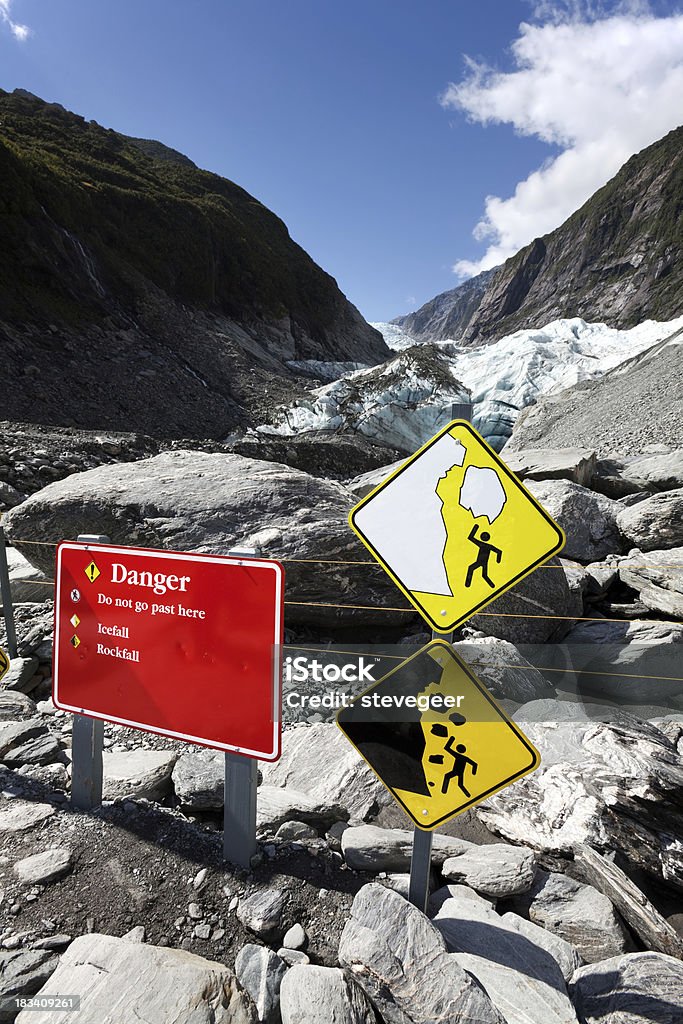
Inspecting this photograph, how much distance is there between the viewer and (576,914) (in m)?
2.37

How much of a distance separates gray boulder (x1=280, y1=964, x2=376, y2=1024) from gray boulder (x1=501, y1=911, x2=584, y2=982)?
0.71 meters

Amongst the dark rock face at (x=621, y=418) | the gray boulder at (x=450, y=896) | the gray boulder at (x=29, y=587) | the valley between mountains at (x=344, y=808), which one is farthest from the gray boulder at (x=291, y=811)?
the dark rock face at (x=621, y=418)

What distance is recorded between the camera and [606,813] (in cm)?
296

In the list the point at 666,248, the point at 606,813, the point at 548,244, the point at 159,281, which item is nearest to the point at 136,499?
the point at 606,813

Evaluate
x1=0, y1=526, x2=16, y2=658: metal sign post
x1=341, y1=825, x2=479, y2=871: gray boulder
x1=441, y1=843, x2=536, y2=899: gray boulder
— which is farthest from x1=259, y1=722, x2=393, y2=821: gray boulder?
x1=0, y1=526, x2=16, y2=658: metal sign post

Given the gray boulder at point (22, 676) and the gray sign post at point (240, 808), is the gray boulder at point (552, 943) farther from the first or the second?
the gray boulder at point (22, 676)

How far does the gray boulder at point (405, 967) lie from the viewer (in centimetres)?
177

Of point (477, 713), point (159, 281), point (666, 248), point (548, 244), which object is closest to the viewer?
point (477, 713)

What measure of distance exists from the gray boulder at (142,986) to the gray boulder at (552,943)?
1.07 meters

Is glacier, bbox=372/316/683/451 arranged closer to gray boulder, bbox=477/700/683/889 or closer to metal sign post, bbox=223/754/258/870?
gray boulder, bbox=477/700/683/889

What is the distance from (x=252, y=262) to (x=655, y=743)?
42613mm

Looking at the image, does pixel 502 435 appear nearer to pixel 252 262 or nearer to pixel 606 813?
pixel 606 813

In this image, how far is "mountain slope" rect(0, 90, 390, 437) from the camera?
2019 centimetres

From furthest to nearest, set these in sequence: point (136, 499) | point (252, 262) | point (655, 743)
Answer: point (252, 262) → point (136, 499) → point (655, 743)
